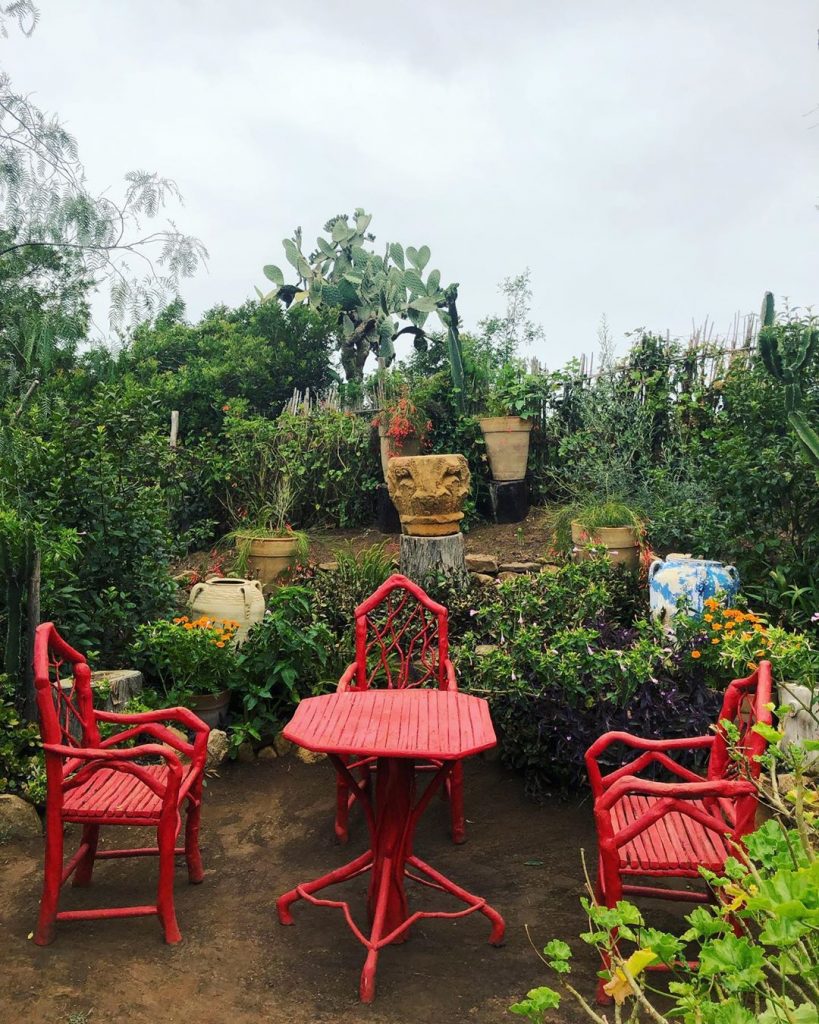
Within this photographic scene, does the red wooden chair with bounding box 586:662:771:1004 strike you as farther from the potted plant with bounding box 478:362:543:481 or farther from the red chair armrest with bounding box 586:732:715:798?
the potted plant with bounding box 478:362:543:481

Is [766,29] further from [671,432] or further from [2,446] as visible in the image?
[671,432]

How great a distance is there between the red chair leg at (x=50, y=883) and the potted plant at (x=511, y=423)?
6.20 m

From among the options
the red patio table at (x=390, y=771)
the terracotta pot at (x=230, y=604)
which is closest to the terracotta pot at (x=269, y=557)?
the terracotta pot at (x=230, y=604)

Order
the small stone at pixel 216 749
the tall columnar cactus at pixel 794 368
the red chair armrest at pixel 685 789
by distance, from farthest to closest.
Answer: the tall columnar cactus at pixel 794 368
the small stone at pixel 216 749
the red chair armrest at pixel 685 789

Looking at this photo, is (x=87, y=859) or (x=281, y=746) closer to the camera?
(x=87, y=859)

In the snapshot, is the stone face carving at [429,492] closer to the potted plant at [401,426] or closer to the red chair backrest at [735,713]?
the potted plant at [401,426]

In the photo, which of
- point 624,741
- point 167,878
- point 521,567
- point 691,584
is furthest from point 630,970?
point 521,567

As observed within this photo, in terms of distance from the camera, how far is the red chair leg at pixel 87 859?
325 cm

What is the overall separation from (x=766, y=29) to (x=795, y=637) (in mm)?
2644

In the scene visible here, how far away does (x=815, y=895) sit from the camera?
34.6 inches

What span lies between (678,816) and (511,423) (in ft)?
19.2

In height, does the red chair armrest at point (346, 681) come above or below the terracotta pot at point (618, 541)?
below

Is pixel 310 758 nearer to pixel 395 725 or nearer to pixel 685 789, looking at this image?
pixel 395 725

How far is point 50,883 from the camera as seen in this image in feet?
9.34
